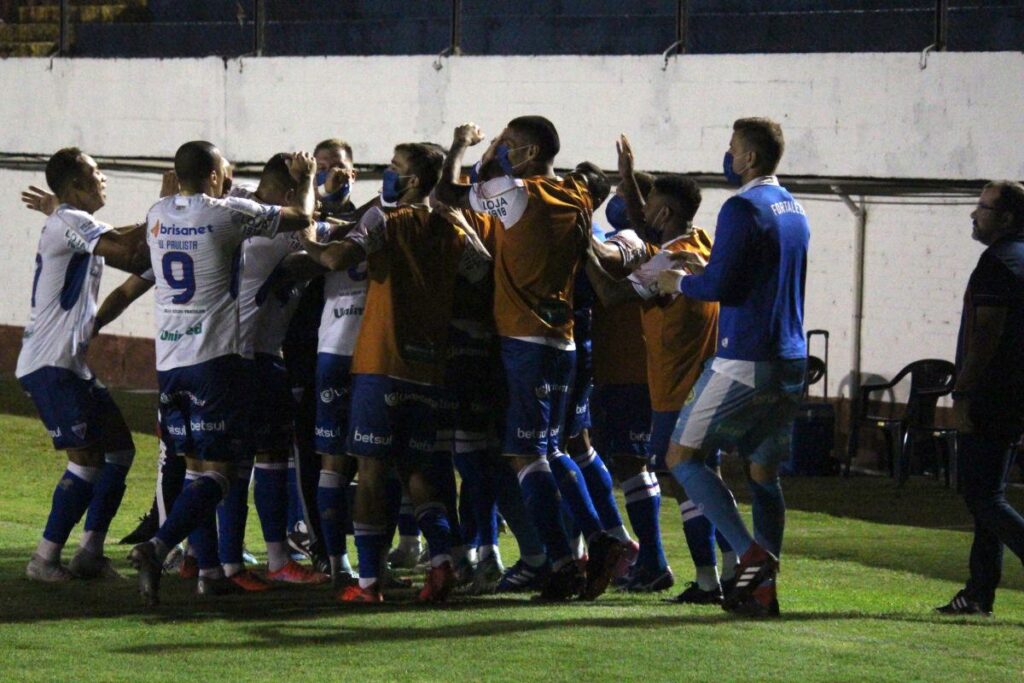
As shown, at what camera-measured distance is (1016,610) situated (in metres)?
7.89

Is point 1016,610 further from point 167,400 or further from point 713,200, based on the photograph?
point 713,200

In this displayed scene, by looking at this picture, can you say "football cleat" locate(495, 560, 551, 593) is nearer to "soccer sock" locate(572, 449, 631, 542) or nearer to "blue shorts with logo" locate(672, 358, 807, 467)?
"soccer sock" locate(572, 449, 631, 542)

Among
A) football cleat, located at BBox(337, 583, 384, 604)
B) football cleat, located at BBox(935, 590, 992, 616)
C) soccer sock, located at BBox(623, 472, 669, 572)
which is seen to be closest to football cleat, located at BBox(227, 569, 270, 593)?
football cleat, located at BBox(337, 583, 384, 604)

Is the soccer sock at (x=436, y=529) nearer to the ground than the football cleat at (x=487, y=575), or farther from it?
farther from it

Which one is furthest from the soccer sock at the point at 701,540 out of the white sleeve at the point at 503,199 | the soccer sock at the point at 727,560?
the white sleeve at the point at 503,199

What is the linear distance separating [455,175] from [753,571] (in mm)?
2043

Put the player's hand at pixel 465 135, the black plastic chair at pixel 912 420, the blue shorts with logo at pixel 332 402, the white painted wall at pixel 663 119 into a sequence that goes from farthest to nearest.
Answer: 1. the white painted wall at pixel 663 119
2. the black plastic chair at pixel 912 420
3. the blue shorts with logo at pixel 332 402
4. the player's hand at pixel 465 135

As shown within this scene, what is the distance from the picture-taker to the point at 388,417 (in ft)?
22.9

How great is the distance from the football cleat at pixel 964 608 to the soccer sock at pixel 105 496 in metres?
3.62

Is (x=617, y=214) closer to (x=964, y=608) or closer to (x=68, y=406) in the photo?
(x=964, y=608)

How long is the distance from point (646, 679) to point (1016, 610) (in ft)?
9.39

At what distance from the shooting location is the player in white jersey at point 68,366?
769 centimetres

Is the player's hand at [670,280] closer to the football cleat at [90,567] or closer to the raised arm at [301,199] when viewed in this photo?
the raised arm at [301,199]

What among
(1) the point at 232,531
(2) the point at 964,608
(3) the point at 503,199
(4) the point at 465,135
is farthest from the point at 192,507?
(2) the point at 964,608
